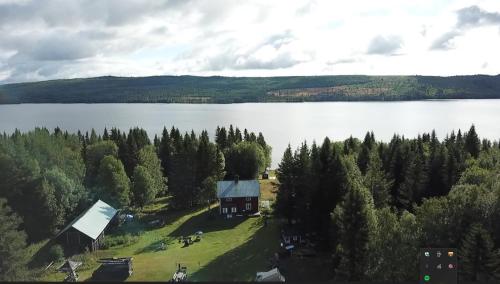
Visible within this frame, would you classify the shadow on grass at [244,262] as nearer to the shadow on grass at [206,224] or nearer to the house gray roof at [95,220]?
the shadow on grass at [206,224]

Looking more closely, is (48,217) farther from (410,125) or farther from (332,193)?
(410,125)

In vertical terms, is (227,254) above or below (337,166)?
below

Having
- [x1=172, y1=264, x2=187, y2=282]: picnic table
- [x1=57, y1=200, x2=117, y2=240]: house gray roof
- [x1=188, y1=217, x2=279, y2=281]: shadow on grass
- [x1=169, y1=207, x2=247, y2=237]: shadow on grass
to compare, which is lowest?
[x1=169, y1=207, x2=247, y2=237]: shadow on grass

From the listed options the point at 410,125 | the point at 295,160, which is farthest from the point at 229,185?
the point at 410,125

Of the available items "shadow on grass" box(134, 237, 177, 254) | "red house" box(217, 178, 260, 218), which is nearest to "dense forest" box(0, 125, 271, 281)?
"red house" box(217, 178, 260, 218)

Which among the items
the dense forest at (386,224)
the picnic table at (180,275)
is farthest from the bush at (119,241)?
the dense forest at (386,224)

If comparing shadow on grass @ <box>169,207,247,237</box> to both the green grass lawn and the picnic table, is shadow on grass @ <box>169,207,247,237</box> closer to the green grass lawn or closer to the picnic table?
the green grass lawn

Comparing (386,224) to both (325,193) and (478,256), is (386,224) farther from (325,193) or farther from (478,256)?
(325,193)
